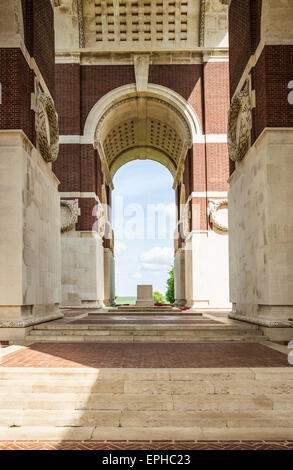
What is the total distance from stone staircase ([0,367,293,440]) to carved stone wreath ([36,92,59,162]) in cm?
796

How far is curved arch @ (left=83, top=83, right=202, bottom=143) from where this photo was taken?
27.0 meters

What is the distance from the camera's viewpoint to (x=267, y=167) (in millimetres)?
11305

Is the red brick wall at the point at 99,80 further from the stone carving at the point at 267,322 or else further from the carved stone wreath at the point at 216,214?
the stone carving at the point at 267,322

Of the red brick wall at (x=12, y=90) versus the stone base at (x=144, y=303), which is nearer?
the red brick wall at (x=12, y=90)

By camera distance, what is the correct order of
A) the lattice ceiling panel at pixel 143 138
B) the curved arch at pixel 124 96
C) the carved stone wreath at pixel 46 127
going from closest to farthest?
the carved stone wreath at pixel 46 127
the curved arch at pixel 124 96
the lattice ceiling panel at pixel 143 138

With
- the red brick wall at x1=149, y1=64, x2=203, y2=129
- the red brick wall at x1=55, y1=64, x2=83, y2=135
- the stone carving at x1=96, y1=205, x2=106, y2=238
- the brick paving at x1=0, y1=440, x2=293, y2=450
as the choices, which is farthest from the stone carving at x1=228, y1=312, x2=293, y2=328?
the red brick wall at x1=55, y1=64, x2=83, y2=135

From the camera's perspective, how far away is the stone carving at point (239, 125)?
1321cm

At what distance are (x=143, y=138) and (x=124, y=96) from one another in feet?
A: 24.6

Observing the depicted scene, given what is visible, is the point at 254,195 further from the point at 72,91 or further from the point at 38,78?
the point at 72,91

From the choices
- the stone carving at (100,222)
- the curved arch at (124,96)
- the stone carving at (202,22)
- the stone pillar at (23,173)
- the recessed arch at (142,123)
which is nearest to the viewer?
the stone pillar at (23,173)

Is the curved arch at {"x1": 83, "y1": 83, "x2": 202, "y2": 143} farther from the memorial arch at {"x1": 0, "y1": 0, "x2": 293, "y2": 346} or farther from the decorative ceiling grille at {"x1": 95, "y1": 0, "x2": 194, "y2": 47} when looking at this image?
the decorative ceiling grille at {"x1": 95, "y1": 0, "x2": 194, "y2": 47}

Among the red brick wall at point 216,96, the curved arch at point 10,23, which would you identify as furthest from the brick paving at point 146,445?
the red brick wall at point 216,96

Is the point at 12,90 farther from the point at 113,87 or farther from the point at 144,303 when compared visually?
the point at 113,87

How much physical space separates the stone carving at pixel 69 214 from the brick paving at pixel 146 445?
20.9 m
